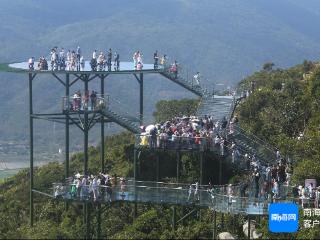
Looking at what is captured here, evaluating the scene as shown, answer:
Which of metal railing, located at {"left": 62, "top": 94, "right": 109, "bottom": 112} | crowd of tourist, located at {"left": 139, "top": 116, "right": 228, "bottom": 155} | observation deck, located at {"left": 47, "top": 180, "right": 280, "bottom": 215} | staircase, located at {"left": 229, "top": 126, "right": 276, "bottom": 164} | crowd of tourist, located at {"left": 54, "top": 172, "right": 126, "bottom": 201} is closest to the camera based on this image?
observation deck, located at {"left": 47, "top": 180, "right": 280, "bottom": 215}

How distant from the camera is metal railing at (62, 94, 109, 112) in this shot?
123ft

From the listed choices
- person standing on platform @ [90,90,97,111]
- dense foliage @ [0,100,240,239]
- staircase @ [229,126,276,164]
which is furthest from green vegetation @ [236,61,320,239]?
person standing on platform @ [90,90,97,111]

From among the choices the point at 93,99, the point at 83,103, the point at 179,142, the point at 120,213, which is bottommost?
the point at 120,213

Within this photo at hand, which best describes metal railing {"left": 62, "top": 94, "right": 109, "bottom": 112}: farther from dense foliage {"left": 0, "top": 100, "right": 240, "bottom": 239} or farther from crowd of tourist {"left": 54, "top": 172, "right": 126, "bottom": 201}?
crowd of tourist {"left": 54, "top": 172, "right": 126, "bottom": 201}

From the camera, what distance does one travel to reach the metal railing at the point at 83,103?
123ft

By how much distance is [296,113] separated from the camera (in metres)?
46.3

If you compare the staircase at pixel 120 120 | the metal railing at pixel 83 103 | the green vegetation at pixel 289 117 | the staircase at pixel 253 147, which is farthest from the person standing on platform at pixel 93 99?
the green vegetation at pixel 289 117

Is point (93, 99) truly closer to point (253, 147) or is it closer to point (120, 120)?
point (120, 120)

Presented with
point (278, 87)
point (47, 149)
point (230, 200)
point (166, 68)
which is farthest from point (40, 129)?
point (230, 200)

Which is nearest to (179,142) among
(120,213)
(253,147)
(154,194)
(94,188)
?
(154,194)

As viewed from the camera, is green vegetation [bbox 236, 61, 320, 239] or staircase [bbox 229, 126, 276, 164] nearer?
staircase [bbox 229, 126, 276, 164]

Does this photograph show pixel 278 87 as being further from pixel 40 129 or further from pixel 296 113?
pixel 40 129

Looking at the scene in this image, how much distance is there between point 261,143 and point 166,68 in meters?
6.51

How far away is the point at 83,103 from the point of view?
37531 millimetres
